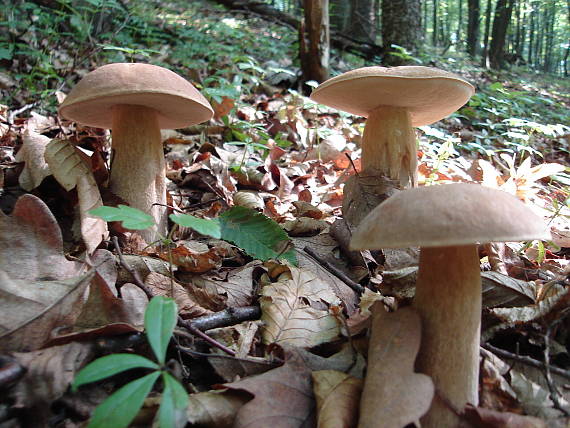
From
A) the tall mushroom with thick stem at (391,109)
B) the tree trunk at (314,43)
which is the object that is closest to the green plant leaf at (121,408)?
the tall mushroom with thick stem at (391,109)

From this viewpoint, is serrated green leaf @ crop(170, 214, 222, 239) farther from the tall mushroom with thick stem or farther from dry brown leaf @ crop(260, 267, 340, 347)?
the tall mushroom with thick stem

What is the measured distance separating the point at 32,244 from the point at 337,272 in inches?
56.3

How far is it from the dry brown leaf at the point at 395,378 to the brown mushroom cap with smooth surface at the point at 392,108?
1.51m

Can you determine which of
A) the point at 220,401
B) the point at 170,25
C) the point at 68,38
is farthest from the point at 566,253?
the point at 170,25

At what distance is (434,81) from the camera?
2.30 metres

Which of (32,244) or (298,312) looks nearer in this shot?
(32,244)

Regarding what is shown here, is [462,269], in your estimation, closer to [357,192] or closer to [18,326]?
[357,192]

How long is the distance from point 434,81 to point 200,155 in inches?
88.2

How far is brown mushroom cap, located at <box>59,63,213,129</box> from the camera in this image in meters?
2.07

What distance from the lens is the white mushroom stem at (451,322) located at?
1.34 meters

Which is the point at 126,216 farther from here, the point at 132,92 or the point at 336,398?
the point at 336,398

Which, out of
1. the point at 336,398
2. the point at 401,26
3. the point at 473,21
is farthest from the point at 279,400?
the point at 473,21

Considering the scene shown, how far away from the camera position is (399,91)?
8.29 ft

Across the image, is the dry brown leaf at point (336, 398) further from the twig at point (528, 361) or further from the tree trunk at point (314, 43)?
the tree trunk at point (314, 43)
